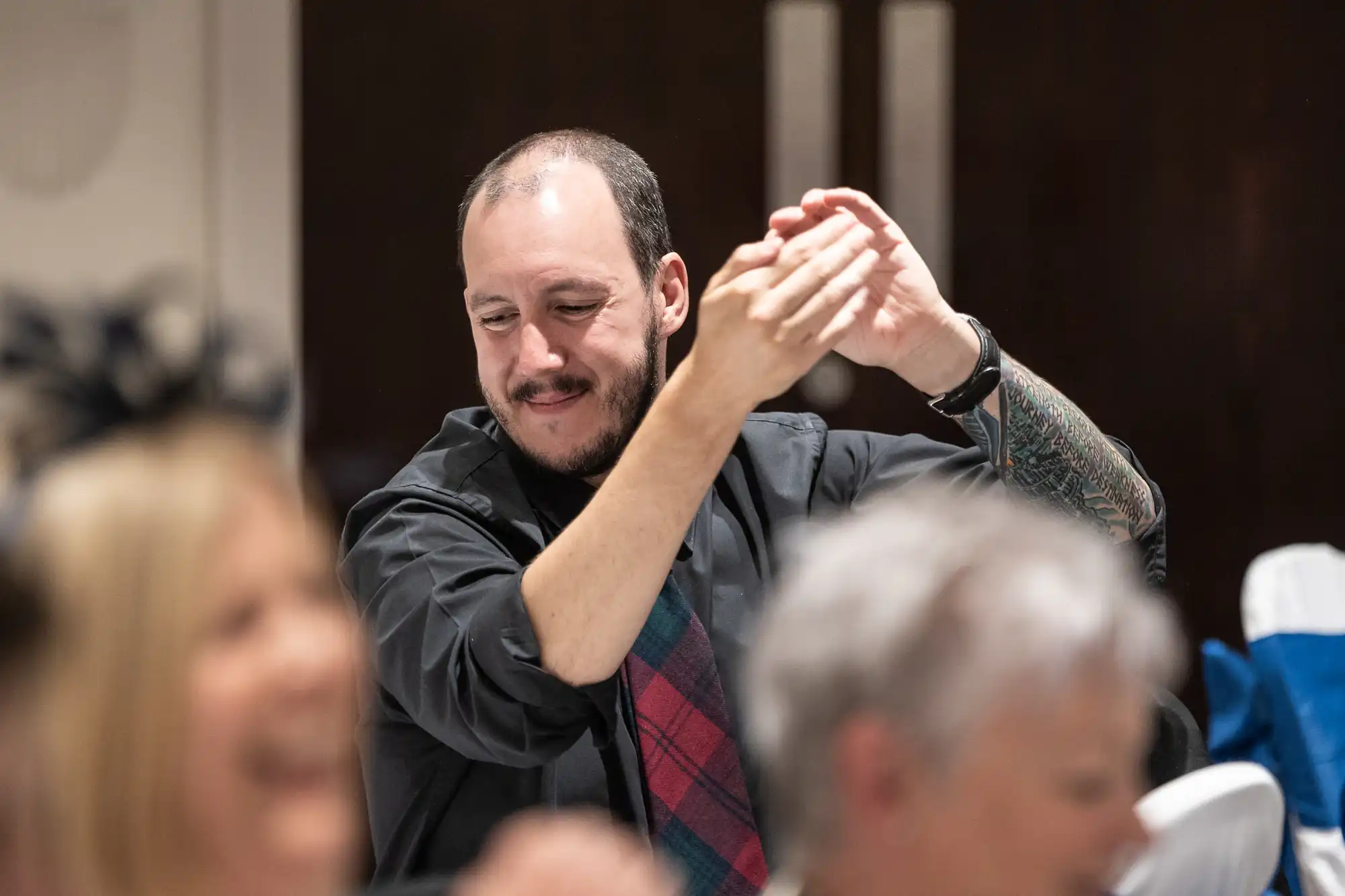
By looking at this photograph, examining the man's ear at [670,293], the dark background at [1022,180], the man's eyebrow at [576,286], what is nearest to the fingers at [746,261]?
the man's eyebrow at [576,286]

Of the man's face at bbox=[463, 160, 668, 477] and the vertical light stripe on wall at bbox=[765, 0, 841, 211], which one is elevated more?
the vertical light stripe on wall at bbox=[765, 0, 841, 211]

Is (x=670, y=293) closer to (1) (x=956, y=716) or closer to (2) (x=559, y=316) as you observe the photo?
(2) (x=559, y=316)

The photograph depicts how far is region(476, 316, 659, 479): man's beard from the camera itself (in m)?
1.62

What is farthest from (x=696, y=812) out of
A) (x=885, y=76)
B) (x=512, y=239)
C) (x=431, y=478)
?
(x=885, y=76)

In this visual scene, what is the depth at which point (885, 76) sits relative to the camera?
10.4ft

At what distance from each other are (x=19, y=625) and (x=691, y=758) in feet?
3.04

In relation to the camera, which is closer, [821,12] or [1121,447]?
[1121,447]

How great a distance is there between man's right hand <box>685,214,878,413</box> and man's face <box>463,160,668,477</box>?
301 mm

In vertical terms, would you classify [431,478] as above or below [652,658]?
above

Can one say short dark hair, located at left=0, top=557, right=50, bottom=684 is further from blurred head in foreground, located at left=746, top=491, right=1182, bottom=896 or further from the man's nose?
the man's nose

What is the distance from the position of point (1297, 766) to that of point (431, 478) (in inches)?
43.8

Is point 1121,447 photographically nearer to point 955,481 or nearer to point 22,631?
point 955,481

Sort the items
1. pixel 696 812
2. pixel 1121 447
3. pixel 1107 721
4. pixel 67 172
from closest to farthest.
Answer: pixel 1107 721, pixel 696 812, pixel 1121 447, pixel 67 172

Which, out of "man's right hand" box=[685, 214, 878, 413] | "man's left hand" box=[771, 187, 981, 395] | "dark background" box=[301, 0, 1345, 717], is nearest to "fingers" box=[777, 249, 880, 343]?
"man's right hand" box=[685, 214, 878, 413]
